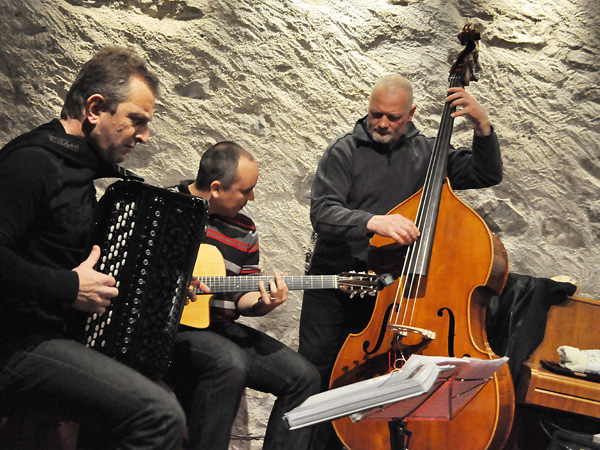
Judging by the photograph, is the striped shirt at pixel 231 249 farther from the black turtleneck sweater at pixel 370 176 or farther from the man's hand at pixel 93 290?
the man's hand at pixel 93 290

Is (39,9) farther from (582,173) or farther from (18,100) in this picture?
(582,173)

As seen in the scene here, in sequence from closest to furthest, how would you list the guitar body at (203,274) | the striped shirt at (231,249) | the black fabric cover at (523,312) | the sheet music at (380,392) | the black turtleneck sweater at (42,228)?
the sheet music at (380,392) < the black turtleneck sweater at (42,228) < the guitar body at (203,274) < the striped shirt at (231,249) < the black fabric cover at (523,312)

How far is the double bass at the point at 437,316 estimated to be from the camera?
217 cm

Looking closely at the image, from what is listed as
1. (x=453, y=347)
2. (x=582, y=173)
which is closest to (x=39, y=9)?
(x=453, y=347)

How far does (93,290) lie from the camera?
70.3 inches

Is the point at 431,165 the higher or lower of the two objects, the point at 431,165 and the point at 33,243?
the higher

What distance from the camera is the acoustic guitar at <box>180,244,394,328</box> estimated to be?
234 centimetres

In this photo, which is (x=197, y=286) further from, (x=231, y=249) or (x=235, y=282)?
(x=231, y=249)

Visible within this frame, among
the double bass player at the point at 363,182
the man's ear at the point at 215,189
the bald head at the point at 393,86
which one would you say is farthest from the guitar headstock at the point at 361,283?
the bald head at the point at 393,86

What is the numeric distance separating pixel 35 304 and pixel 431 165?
62.6 inches

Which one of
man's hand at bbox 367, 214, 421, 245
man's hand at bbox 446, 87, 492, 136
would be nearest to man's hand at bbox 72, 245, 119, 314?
man's hand at bbox 367, 214, 421, 245

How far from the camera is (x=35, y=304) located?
6.18 ft

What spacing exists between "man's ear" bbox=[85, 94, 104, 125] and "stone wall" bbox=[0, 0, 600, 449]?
1.20 m

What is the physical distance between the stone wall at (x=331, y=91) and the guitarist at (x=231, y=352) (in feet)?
2.12
